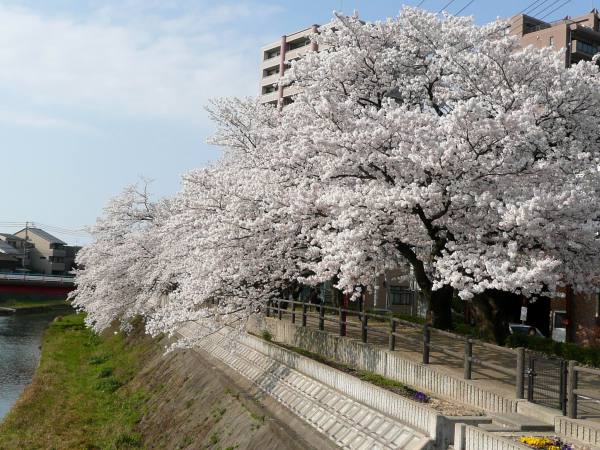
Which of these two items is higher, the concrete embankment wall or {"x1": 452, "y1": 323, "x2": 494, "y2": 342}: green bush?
{"x1": 452, "y1": 323, "x2": 494, "y2": 342}: green bush

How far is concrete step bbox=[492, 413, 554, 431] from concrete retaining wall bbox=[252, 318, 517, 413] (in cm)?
58

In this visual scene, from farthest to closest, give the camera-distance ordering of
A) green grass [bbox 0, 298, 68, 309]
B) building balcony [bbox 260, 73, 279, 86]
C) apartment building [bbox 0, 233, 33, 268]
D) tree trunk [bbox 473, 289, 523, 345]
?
1. apartment building [bbox 0, 233, 33, 268]
2. building balcony [bbox 260, 73, 279, 86]
3. green grass [bbox 0, 298, 68, 309]
4. tree trunk [bbox 473, 289, 523, 345]

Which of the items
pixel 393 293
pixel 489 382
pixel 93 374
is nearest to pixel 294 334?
pixel 489 382

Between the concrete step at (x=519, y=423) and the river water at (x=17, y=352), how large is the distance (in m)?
21.9

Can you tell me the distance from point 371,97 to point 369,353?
8.22m

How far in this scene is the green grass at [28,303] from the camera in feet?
238

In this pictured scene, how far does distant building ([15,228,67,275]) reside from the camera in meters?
116

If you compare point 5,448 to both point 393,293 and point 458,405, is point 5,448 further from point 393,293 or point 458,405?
point 393,293

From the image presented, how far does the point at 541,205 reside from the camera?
13.1 meters

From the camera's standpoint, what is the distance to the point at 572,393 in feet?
33.4

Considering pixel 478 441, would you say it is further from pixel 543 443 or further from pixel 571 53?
pixel 571 53

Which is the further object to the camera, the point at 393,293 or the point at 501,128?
the point at 393,293

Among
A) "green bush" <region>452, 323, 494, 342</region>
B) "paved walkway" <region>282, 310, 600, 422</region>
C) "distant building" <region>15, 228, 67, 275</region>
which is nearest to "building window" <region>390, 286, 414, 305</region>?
"green bush" <region>452, 323, 494, 342</region>

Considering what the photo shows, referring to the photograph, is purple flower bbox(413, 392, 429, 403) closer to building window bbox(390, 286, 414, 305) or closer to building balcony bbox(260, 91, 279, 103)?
building window bbox(390, 286, 414, 305)
